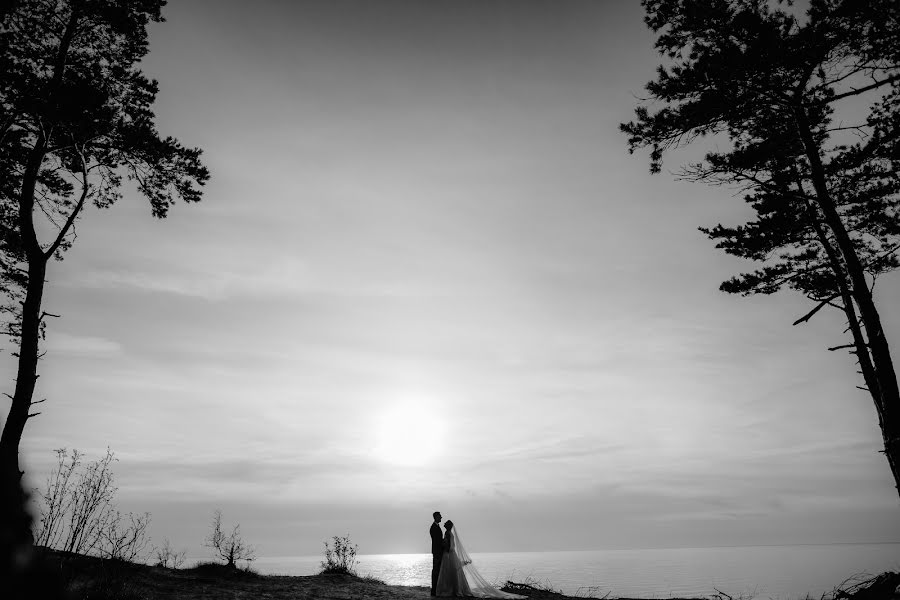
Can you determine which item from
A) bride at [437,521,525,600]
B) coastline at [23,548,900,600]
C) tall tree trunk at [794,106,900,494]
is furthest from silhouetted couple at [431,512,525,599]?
tall tree trunk at [794,106,900,494]

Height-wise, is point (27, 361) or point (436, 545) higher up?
point (27, 361)

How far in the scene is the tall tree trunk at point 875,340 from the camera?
11734 mm

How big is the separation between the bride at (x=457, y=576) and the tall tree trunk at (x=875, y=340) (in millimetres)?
9840

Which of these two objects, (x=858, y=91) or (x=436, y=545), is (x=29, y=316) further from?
(x=858, y=91)

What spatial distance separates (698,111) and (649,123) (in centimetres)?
114

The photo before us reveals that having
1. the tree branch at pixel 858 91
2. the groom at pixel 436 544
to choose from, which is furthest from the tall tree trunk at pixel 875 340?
the groom at pixel 436 544

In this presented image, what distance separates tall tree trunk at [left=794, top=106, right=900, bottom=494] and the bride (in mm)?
9840

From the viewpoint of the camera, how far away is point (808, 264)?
15891 millimetres

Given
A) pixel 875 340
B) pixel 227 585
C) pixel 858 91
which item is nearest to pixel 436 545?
pixel 227 585

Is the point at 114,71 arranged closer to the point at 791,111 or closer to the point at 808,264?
the point at 791,111

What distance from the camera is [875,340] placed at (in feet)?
39.6

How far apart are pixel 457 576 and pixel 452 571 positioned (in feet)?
0.64

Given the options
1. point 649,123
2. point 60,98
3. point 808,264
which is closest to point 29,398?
point 60,98

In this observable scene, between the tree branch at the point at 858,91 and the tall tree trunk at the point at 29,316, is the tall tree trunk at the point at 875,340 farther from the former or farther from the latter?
the tall tree trunk at the point at 29,316
